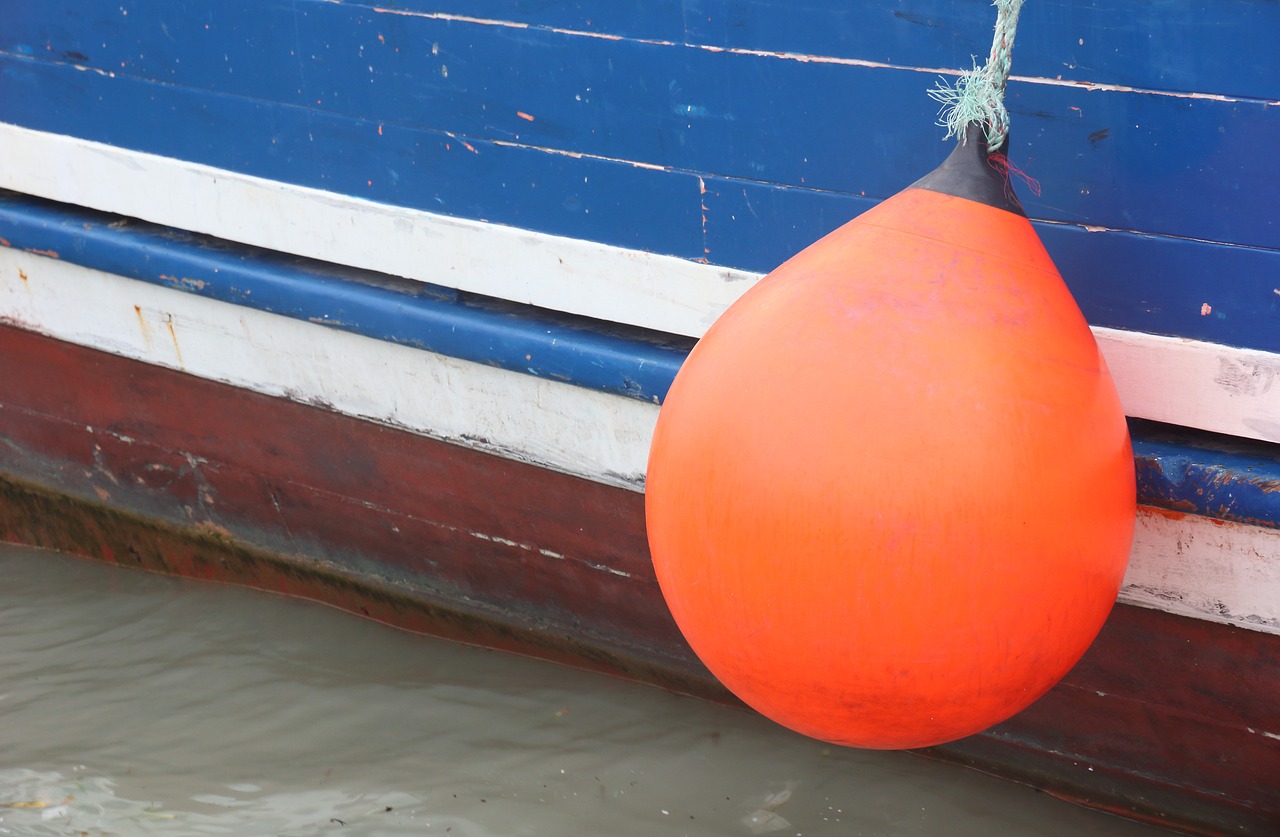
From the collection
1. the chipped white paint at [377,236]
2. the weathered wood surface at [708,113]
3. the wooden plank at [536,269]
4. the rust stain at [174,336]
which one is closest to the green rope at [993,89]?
the weathered wood surface at [708,113]

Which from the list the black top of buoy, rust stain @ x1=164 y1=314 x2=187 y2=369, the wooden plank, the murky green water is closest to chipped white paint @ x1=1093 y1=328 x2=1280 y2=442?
the wooden plank

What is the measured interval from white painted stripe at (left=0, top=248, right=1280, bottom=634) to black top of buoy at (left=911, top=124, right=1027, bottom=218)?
0.57 meters

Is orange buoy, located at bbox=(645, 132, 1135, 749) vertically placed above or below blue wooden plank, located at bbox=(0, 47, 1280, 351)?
below

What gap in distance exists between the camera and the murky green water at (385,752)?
2270mm

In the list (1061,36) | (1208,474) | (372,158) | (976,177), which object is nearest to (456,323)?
(372,158)

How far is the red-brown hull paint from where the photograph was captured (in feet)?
6.40

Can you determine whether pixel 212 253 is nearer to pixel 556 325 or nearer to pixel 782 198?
pixel 556 325

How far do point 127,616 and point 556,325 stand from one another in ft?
5.26

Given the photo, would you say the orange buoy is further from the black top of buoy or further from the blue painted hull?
the blue painted hull

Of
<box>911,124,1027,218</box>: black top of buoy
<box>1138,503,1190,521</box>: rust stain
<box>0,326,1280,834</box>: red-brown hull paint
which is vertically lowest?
<box>0,326,1280,834</box>: red-brown hull paint

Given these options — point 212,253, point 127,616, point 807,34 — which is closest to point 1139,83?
point 807,34

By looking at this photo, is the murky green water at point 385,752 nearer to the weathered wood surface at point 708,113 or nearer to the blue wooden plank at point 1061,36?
the weathered wood surface at point 708,113

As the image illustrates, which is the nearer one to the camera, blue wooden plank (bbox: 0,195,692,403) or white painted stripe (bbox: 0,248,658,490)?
blue wooden plank (bbox: 0,195,692,403)

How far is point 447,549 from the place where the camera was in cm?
271
